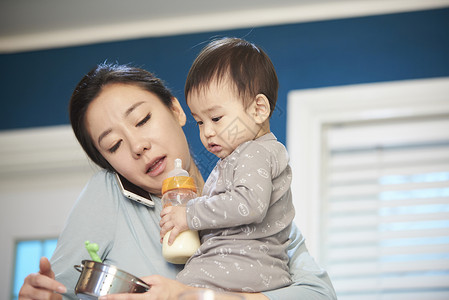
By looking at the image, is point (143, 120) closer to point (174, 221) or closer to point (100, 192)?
point (100, 192)

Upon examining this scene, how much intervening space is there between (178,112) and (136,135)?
9.0 inches

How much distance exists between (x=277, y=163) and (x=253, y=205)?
15cm

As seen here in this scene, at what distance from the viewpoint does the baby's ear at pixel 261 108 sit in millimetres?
1605

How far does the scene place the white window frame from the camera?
3211mm

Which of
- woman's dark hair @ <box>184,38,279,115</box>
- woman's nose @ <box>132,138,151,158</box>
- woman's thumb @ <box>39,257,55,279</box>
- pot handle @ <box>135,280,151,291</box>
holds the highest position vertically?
woman's dark hair @ <box>184,38,279,115</box>

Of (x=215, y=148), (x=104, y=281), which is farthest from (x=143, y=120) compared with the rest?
(x=104, y=281)

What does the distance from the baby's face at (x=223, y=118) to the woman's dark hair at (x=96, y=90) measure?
0.36 m

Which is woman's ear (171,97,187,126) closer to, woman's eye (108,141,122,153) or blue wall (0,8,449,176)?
woman's eye (108,141,122,153)

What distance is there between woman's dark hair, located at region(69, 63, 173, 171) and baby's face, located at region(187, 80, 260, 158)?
356mm

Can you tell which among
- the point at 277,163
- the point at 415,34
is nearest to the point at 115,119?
the point at 277,163

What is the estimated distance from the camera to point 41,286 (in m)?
1.42

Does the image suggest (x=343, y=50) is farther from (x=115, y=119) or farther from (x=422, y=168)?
(x=115, y=119)

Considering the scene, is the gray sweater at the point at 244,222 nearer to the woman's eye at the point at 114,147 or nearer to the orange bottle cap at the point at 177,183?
the orange bottle cap at the point at 177,183

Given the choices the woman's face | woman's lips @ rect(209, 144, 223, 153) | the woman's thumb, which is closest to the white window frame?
the woman's face
